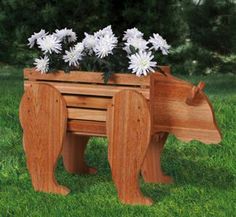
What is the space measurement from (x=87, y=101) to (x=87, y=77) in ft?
0.55

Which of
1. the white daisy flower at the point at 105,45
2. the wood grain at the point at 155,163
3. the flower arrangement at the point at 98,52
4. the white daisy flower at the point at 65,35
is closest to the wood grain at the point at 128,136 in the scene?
the flower arrangement at the point at 98,52

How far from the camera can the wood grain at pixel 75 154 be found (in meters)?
5.02

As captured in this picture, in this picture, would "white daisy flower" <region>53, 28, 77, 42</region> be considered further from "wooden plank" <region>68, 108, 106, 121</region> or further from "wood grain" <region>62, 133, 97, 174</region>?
"wood grain" <region>62, 133, 97, 174</region>

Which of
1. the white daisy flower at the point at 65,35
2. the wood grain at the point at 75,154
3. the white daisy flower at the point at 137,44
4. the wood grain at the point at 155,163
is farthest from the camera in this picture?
the wood grain at the point at 75,154

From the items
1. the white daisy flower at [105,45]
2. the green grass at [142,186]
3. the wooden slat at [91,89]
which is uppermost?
the white daisy flower at [105,45]

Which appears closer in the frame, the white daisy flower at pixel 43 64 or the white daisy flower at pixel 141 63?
the white daisy flower at pixel 141 63

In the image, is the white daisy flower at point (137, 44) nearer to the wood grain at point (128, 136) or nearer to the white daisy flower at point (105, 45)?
the white daisy flower at point (105, 45)

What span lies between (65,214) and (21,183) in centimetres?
93

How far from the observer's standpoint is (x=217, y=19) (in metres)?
12.4

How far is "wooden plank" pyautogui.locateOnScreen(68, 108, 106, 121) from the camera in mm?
4258

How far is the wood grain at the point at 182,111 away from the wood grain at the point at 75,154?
1019mm

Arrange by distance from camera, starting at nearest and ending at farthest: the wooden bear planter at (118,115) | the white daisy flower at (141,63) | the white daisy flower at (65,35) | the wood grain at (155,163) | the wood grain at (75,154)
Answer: the white daisy flower at (141,63)
the wooden bear planter at (118,115)
the white daisy flower at (65,35)
the wood grain at (155,163)
the wood grain at (75,154)

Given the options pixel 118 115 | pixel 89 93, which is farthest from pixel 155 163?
pixel 89 93

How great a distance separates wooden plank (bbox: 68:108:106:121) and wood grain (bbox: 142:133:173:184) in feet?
2.05
